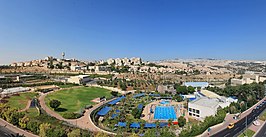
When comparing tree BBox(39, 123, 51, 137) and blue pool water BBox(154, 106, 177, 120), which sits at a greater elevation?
tree BBox(39, 123, 51, 137)

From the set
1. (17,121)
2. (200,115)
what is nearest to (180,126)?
(200,115)

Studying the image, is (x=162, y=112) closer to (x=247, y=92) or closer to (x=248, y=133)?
(x=248, y=133)

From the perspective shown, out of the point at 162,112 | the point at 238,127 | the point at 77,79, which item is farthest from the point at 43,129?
the point at 77,79

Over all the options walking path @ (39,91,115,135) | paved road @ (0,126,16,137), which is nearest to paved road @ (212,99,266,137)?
walking path @ (39,91,115,135)

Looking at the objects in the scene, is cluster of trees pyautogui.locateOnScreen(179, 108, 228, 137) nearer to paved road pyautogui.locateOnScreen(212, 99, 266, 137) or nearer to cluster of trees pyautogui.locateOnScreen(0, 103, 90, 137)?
paved road pyautogui.locateOnScreen(212, 99, 266, 137)

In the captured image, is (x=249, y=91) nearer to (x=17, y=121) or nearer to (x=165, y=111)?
(x=165, y=111)
